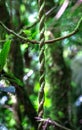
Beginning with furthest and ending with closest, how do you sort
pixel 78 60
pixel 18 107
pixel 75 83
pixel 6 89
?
pixel 78 60 → pixel 75 83 → pixel 18 107 → pixel 6 89

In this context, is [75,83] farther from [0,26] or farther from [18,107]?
[0,26]

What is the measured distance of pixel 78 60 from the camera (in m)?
3.67

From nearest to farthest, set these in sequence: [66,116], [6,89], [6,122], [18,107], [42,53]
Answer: [42,53], [6,89], [18,107], [6,122], [66,116]

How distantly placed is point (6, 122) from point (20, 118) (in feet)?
0.45

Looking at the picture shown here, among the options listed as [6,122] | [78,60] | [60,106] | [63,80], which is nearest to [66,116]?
[60,106]

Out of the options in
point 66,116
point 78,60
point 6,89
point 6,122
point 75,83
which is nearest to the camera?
point 6,89

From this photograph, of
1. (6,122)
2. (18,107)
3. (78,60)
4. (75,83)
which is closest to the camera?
(18,107)

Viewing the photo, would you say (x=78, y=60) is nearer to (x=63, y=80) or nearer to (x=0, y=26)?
(x=63, y=80)

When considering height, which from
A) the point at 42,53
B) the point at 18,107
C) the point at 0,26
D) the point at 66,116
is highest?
the point at 0,26

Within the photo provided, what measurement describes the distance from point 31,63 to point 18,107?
1.78 meters

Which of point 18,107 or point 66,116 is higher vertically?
point 18,107

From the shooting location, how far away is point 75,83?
3.31m

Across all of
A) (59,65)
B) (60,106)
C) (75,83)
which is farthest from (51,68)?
(75,83)

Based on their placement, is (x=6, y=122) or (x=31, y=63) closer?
(x=6, y=122)
